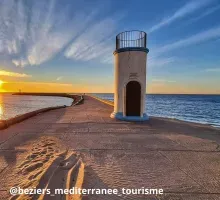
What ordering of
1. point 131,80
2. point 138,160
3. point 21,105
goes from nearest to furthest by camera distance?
1. point 138,160
2. point 131,80
3. point 21,105

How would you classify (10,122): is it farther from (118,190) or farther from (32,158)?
(118,190)

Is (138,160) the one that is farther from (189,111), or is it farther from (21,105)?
(21,105)

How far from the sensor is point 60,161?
398cm

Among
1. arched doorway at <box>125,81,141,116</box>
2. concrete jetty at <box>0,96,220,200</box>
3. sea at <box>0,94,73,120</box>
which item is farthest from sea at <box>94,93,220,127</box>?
sea at <box>0,94,73,120</box>

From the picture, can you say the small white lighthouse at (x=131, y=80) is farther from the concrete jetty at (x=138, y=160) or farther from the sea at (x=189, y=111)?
the sea at (x=189, y=111)

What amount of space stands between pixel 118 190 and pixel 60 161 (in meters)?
1.69

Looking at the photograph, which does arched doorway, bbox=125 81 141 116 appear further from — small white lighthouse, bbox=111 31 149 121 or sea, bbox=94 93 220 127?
sea, bbox=94 93 220 127

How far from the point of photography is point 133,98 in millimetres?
10336

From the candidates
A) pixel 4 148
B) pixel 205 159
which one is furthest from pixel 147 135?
pixel 4 148

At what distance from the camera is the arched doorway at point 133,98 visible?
1020cm

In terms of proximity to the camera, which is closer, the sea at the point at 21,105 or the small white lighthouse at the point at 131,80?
the small white lighthouse at the point at 131,80

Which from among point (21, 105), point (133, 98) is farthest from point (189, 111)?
point (21, 105)

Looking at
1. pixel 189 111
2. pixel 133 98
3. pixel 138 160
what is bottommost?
pixel 189 111

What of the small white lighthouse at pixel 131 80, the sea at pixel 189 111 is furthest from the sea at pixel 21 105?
the sea at pixel 189 111
